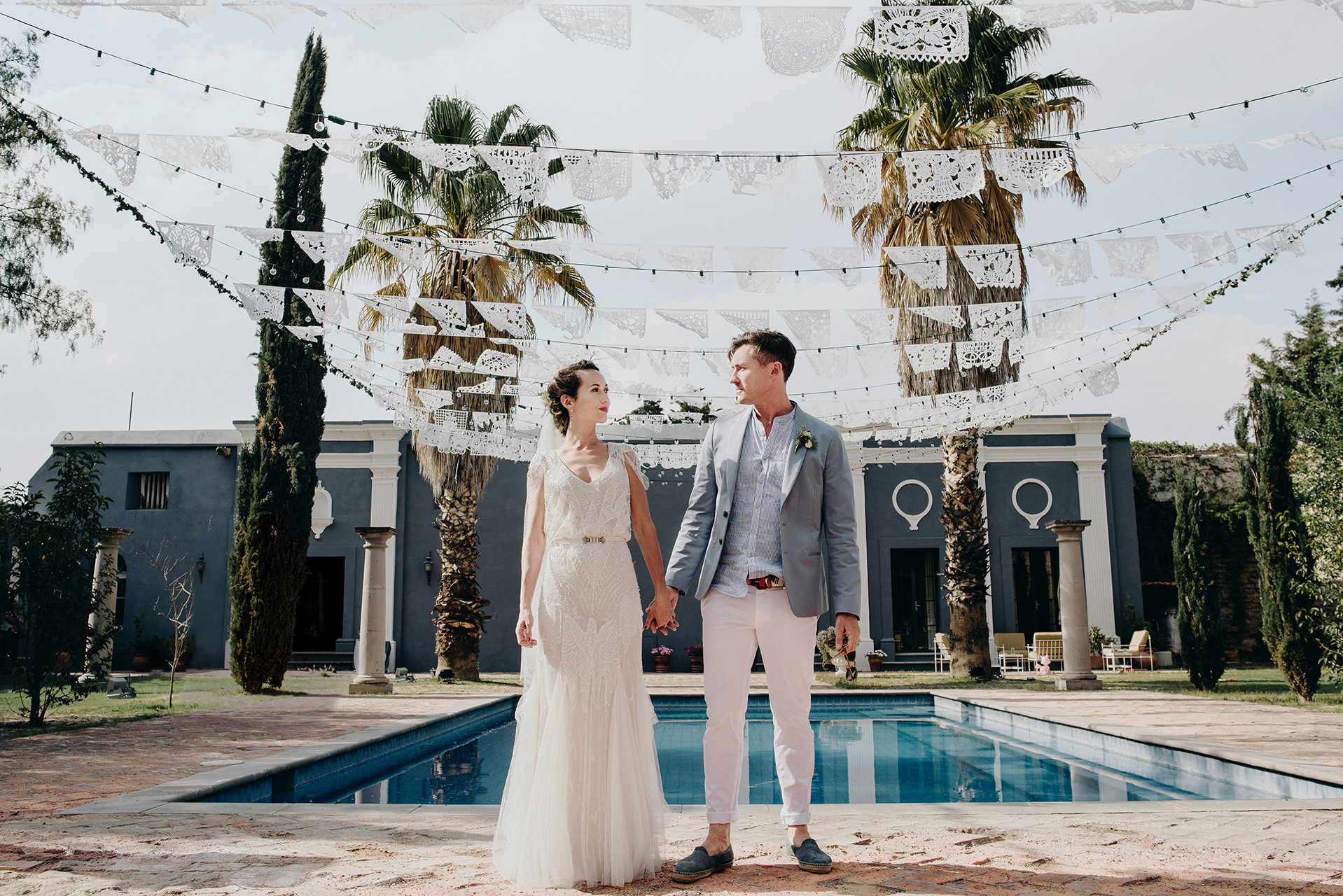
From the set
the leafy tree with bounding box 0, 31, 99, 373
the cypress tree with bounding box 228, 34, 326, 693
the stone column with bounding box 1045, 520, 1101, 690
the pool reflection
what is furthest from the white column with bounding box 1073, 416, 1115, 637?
the leafy tree with bounding box 0, 31, 99, 373

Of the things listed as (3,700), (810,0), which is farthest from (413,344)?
(810,0)

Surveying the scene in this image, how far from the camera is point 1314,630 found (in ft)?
31.4

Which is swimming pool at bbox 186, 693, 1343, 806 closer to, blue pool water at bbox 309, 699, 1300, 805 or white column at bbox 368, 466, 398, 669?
blue pool water at bbox 309, 699, 1300, 805

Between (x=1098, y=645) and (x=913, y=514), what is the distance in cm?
404

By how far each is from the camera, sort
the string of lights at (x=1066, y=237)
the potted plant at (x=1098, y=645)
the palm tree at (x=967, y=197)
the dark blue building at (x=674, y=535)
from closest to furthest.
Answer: the string of lights at (x=1066, y=237)
the palm tree at (x=967, y=197)
the potted plant at (x=1098, y=645)
the dark blue building at (x=674, y=535)

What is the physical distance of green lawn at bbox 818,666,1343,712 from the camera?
395 inches

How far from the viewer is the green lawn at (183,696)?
834cm

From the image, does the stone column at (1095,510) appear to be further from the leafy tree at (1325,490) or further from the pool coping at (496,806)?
the pool coping at (496,806)

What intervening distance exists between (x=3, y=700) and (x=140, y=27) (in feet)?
27.1

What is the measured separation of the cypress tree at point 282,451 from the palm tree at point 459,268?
1.08 meters

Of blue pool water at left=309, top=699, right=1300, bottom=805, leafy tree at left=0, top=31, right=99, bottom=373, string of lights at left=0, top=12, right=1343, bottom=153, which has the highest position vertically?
leafy tree at left=0, top=31, right=99, bottom=373

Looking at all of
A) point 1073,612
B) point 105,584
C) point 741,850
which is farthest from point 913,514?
point 741,850

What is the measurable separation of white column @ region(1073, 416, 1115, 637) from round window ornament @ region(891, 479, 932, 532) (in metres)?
2.90

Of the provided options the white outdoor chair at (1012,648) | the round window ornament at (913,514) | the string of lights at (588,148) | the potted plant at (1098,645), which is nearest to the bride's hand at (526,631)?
the string of lights at (588,148)
